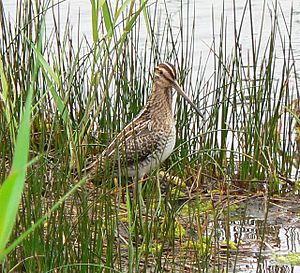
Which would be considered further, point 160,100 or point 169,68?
point 160,100

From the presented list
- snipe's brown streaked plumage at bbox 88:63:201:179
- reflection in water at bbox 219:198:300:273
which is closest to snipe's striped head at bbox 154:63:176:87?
snipe's brown streaked plumage at bbox 88:63:201:179

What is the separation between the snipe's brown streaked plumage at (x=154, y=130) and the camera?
5062mm

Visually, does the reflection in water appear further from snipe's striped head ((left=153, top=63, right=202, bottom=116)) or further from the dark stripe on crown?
the dark stripe on crown

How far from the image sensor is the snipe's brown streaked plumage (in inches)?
199

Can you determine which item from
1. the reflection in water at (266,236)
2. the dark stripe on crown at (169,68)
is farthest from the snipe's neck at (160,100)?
the reflection in water at (266,236)

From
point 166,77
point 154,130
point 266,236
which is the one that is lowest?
point 266,236

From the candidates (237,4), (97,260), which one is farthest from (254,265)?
(237,4)

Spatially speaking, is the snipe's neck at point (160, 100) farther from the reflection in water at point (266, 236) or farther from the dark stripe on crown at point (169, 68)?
the reflection in water at point (266, 236)

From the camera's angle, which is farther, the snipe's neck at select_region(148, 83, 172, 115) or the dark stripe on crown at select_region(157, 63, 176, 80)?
the snipe's neck at select_region(148, 83, 172, 115)

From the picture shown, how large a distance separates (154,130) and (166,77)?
32cm

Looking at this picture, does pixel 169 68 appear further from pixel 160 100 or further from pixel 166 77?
pixel 160 100

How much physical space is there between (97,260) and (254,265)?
96 cm

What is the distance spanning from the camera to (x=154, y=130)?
5172mm

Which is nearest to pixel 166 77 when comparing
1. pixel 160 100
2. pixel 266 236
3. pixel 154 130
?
pixel 160 100
